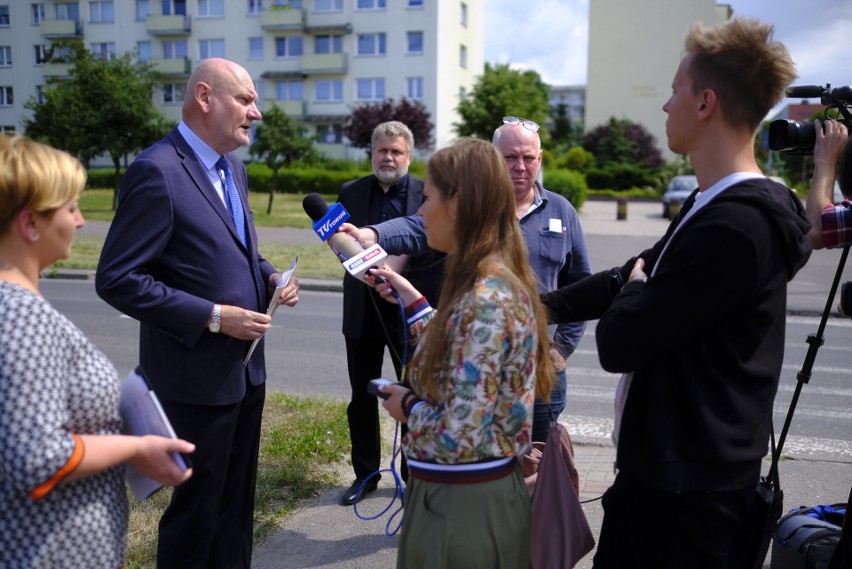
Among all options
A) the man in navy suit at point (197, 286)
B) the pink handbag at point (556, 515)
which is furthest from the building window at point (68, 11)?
the pink handbag at point (556, 515)

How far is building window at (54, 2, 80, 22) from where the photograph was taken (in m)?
58.6

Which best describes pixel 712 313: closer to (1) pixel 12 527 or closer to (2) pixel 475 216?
(2) pixel 475 216

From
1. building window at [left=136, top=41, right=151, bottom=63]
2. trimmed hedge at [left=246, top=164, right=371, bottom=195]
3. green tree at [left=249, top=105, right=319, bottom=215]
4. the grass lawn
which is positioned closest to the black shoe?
the grass lawn

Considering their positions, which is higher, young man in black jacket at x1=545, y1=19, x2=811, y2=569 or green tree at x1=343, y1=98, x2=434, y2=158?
green tree at x1=343, y1=98, x2=434, y2=158

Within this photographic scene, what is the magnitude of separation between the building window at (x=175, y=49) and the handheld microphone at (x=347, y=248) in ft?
199

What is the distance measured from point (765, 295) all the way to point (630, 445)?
0.55 metres

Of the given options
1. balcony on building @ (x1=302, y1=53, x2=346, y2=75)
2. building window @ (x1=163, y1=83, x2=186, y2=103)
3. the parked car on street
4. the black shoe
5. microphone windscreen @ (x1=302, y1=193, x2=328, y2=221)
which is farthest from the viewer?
building window @ (x1=163, y1=83, x2=186, y2=103)

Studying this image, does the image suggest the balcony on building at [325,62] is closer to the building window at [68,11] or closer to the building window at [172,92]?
the building window at [172,92]

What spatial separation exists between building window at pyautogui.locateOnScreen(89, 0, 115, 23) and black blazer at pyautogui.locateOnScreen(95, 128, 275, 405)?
6417 centimetres

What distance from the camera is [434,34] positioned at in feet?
173

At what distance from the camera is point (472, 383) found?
6.97 ft

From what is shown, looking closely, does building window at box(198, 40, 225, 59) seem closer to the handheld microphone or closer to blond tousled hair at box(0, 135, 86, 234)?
the handheld microphone

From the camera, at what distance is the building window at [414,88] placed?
53781 mm

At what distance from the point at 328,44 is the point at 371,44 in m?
3.48
